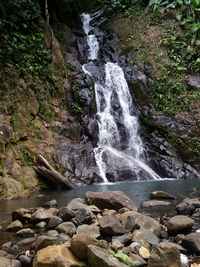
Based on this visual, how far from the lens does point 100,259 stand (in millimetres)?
4543

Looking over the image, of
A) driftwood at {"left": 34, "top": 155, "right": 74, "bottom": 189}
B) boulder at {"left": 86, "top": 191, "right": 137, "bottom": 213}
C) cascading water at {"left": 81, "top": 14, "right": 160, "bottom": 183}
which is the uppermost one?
cascading water at {"left": 81, "top": 14, "right": 160, "bottom": 183}

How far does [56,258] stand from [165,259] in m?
1.18

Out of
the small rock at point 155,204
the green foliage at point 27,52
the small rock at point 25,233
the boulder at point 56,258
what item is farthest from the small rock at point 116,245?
the green foliage at point 27,52

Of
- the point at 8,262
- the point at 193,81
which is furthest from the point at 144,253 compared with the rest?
the point at 193,81

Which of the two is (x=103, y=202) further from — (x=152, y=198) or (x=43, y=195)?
(x=43, y=195)

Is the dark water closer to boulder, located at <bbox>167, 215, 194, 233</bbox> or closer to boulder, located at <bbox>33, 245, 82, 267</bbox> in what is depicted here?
boulder, located at <bbox>167, 215, 194, 233</bbox>

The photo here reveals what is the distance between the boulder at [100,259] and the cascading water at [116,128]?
436 inches

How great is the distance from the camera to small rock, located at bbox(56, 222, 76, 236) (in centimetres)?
666

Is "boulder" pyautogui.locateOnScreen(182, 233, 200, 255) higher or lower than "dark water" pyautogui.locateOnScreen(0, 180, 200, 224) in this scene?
lower

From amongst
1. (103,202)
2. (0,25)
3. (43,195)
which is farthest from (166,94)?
(103,202)

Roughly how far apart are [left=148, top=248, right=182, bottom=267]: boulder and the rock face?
363 centimetres

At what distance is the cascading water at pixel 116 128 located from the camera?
16.7 m

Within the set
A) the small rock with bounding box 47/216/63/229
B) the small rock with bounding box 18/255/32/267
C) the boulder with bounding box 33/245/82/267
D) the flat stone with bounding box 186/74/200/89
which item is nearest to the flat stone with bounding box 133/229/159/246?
the boulder with bounding box 33/245/82/267

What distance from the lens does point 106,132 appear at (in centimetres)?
1806
